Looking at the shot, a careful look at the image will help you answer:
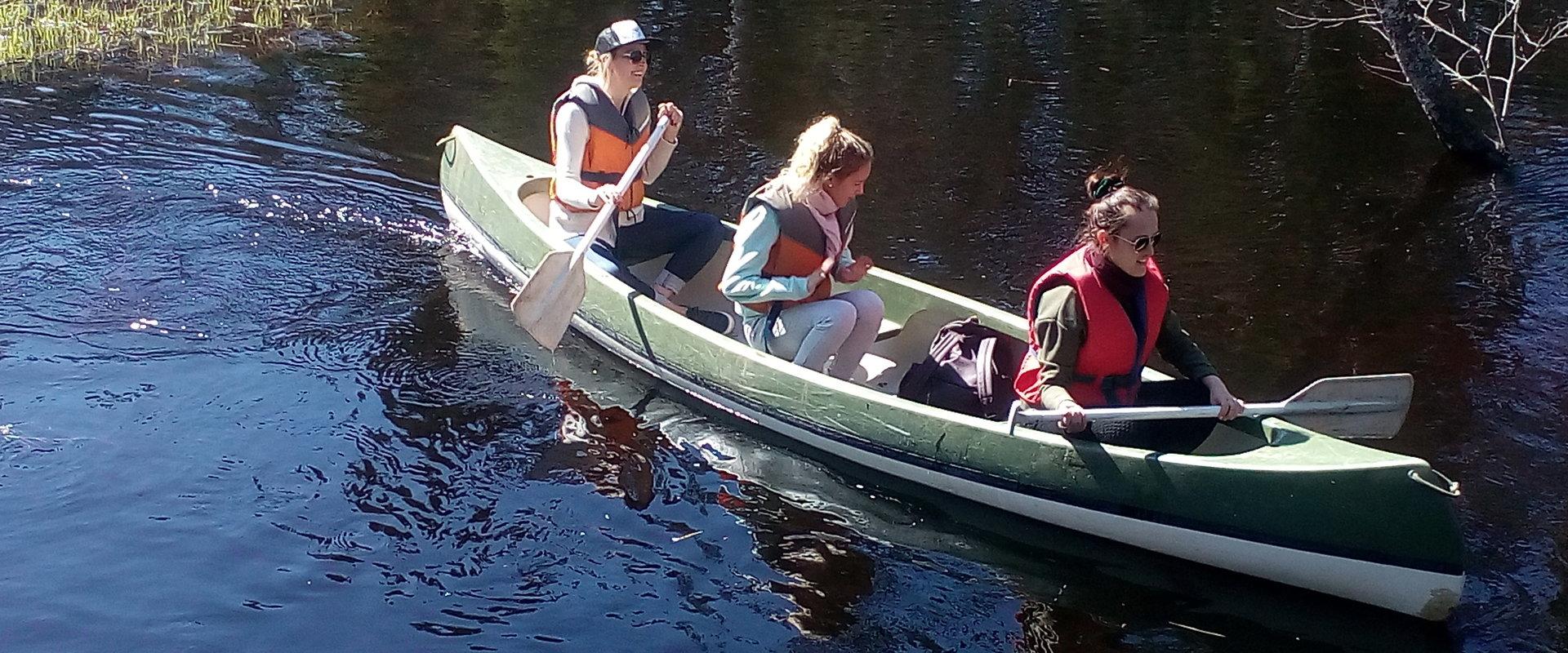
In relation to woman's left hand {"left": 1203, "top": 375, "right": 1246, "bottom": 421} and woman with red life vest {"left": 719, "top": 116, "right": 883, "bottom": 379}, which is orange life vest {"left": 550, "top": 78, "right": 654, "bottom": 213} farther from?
woman's left hand {"left": 1203, "top": 375, "right": 1246, "bottom": 421}

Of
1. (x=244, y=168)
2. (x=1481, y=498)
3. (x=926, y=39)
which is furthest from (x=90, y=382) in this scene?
(x=926, y=39)

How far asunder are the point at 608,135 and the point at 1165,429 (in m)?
2.48

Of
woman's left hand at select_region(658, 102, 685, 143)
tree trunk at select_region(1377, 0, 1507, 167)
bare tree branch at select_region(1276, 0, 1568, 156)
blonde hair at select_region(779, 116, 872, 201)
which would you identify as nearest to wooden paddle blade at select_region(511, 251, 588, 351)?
woman's left hand at select_region(658, 102, 685, 143)

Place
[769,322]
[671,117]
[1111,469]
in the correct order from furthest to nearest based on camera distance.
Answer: [671,117] → [769,322] → [1111,469]

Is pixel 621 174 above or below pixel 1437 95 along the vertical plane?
below

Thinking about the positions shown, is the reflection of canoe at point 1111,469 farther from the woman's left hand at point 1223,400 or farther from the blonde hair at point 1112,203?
the blonde hair at point 1112,203

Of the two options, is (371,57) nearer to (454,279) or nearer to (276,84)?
(276,84)

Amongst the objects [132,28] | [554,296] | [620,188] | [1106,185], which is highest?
[1106,185]

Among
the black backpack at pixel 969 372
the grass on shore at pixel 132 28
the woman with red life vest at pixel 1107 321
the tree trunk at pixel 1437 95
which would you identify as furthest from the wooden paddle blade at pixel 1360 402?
the grass on shore at pixel 132 28

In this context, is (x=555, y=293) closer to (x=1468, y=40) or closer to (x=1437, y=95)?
(x=1437, y=95)

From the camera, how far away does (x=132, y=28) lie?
10172 mm

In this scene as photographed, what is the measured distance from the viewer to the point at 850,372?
4973 mm

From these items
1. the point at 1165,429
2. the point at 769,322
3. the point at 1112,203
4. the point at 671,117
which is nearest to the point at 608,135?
the point at 671,117

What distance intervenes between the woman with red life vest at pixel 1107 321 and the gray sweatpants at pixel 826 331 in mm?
742
